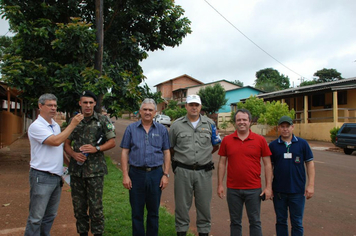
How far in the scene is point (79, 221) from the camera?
151 inches

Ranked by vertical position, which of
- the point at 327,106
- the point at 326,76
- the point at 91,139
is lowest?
the point at 91,139

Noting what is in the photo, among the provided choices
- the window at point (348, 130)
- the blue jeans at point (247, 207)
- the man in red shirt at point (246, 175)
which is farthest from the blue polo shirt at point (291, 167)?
Result: the window at point (348, 130)

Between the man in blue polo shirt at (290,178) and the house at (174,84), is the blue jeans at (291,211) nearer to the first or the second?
the man in blue polo shirt at (290,178)

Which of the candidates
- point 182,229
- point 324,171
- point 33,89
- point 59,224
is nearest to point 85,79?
point 33,89

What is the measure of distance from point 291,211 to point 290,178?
413mm

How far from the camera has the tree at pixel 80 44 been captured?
825cm

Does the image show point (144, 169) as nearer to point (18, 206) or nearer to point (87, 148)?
point (87, 148)

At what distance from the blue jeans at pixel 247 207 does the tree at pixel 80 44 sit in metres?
5.71

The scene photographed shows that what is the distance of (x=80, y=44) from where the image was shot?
321 inches

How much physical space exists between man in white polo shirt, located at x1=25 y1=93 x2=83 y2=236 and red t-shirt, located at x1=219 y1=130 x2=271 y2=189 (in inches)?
77.4

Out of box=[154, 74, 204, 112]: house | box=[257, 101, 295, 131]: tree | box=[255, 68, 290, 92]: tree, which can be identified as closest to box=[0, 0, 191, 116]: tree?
box=[257, 101, 295, 131]: tree

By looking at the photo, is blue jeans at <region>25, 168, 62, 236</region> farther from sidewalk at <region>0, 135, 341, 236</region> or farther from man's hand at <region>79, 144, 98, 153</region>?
sidewalk at <region>0, 135, 341, 236</region>

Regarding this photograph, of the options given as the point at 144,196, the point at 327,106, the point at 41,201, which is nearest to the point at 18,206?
the point at 41,201

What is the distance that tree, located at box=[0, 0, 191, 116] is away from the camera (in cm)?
825
